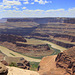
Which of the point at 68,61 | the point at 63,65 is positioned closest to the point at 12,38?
the point at 63,65

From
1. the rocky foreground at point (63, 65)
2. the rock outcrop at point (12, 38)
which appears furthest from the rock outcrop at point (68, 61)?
the rock outcrop at point (12, 38)

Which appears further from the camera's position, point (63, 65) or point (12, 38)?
point (12, 38)

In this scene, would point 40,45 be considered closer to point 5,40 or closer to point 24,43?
point 24,43

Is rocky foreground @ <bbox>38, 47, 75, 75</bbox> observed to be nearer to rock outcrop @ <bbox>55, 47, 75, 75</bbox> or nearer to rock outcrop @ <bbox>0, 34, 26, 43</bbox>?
rock outcrop @ <bbox>55, 47, 75, 75</bbox>

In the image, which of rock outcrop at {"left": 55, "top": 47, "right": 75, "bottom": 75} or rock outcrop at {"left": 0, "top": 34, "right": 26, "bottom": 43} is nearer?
rock outcrop at {"left": 55, "top": 47, "right": 75, "bottom": 75}

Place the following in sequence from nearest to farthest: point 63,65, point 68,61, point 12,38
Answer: point 68,61
point 63,65
point 12,38

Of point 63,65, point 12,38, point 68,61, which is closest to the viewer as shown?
point 68,61

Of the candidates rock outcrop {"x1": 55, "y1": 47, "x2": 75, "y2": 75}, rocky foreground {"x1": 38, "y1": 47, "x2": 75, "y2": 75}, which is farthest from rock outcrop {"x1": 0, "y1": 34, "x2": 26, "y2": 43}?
rock outcrop {"x1": 55, "y1": 47, "x2": 75, "y2": 75}

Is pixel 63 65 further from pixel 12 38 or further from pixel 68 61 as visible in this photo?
pixel 12 38

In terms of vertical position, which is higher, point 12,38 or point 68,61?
point 68,61

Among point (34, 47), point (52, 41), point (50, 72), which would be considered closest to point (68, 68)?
point (50, 72)

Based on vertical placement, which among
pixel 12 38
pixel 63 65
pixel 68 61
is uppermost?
pixel 68 61
